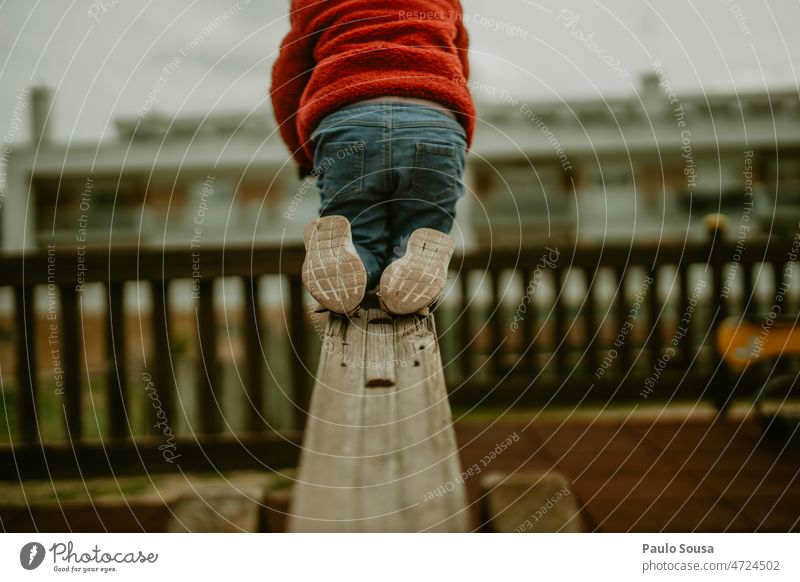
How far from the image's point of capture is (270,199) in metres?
1.94

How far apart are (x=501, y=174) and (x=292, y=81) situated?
1047 mm

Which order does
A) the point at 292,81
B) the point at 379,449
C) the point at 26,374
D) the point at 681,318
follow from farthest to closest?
1. the point at 681,318
2. the point at 26,374
3. the point at 292,81
4. the point at 379,449

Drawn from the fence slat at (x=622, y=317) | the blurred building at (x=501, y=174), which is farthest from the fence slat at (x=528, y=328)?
the fence slat at (x=622, y=317)

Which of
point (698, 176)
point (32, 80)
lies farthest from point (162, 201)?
point (698, 176)

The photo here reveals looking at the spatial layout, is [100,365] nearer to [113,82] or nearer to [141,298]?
[141,298]

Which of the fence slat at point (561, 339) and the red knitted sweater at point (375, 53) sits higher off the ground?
the red knitted sweater at point (375, 53)

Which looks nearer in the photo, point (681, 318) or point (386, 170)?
point (386, 170)

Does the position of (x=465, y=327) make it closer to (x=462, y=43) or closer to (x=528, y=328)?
(x=528, y=328)

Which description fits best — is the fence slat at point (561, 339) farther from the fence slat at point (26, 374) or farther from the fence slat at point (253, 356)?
the fence slat at point (26, 374)

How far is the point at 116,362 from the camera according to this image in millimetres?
1478

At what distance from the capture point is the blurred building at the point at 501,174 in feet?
4.19

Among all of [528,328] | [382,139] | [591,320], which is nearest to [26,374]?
[382,139]

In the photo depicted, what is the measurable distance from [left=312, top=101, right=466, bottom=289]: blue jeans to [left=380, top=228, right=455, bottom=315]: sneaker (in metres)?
0.08

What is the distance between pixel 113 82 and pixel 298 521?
88 cm
